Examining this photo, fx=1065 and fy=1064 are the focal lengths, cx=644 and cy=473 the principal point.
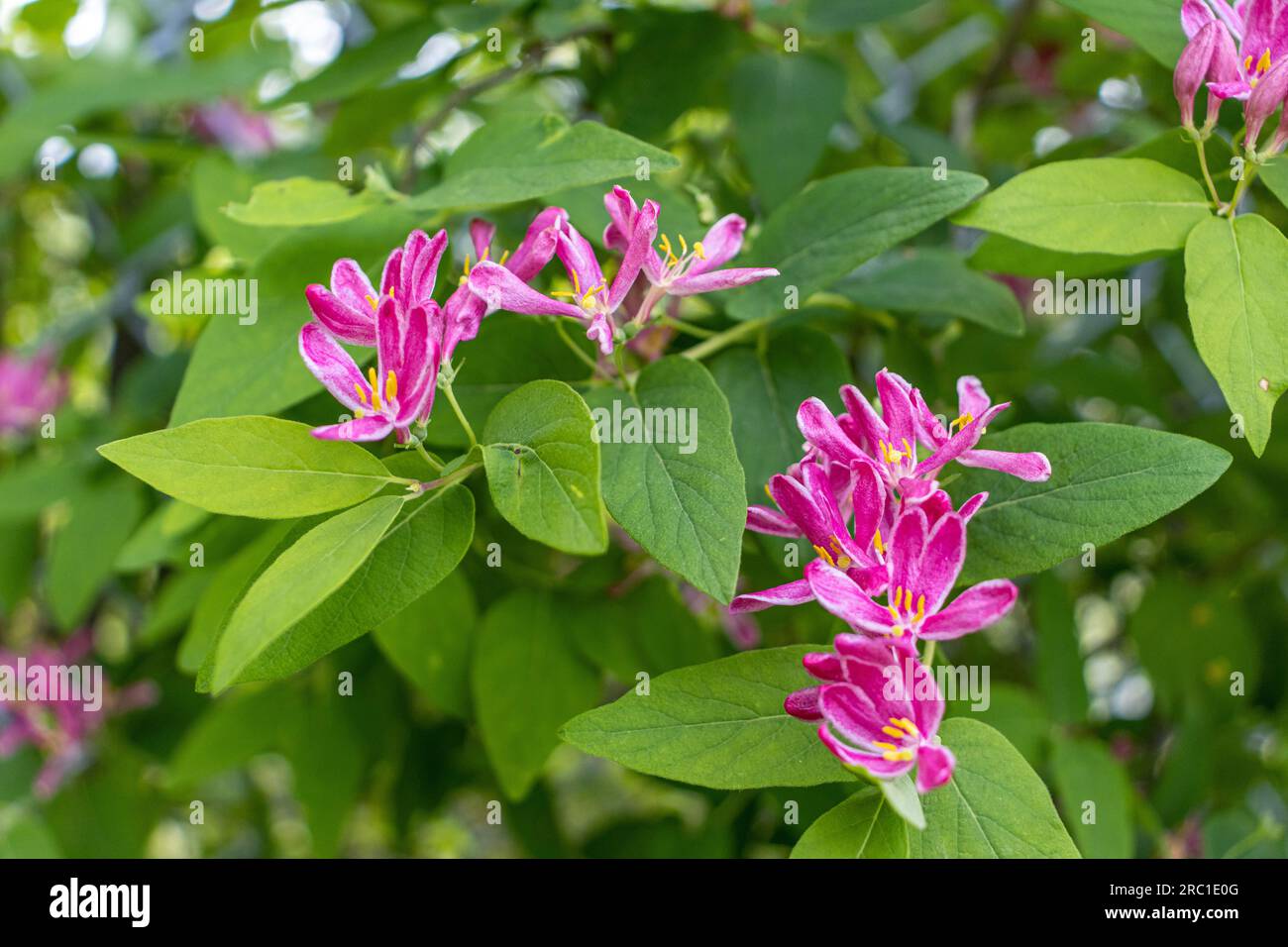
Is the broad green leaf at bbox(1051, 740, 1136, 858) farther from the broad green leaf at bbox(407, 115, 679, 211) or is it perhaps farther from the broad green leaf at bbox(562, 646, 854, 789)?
the broad green leaf at bbox(407, 115, 679, 211)

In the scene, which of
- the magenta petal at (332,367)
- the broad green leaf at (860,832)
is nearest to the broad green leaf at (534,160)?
the magenta petal at (332,367)

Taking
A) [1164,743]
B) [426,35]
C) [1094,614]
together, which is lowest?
[1094,614]

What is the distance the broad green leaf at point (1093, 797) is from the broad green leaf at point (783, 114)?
510 millimetres

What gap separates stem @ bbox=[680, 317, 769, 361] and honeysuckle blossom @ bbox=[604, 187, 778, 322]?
0.07 m

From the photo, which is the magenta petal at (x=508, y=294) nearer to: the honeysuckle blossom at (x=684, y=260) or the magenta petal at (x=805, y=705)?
the honeysuckle blossom at (x=684, y=260)

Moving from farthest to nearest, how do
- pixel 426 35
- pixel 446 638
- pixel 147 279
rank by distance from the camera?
pixel 147 279
pixel 426 35
pixel 446 638

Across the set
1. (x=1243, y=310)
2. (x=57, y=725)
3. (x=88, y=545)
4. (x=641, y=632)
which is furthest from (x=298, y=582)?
(x=57, y=725)

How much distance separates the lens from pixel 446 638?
78 centimetres

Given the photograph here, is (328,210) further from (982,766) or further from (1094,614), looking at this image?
(1094,614)

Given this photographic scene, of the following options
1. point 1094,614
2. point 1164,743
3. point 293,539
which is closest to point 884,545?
point 293,539

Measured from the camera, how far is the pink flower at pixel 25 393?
1.49m

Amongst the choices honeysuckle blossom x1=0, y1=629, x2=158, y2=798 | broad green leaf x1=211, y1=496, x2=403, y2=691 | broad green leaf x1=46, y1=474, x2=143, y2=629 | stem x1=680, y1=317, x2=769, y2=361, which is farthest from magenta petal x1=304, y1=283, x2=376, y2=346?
honeysuckle blossom x1=0, y1=629, x2=158, y2=798

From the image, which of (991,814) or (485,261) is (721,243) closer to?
(485,261)
